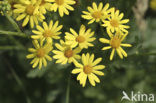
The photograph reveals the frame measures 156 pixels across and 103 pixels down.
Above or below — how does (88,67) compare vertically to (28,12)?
below

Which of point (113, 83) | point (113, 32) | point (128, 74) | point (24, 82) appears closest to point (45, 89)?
point (24, 82)

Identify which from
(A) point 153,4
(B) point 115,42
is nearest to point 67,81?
(B) point 115,42

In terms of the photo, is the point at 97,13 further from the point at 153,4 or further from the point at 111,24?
the point at 153,4

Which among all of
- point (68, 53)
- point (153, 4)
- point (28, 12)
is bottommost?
point (68, 53)

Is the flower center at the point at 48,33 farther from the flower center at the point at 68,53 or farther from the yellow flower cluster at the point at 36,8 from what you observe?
the flower center at the point at 68,53

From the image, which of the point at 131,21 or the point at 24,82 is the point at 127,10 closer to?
the point at 131,21

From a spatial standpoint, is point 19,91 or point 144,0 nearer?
point 144,0

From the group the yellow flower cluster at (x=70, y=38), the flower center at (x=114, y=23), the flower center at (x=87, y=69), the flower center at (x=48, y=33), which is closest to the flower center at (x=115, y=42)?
the yellow flower cluster at (x=70, y=38)

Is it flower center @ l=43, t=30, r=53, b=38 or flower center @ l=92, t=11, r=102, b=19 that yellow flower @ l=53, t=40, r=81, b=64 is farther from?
flower center @ l=92, t=11, r=102, b=19
